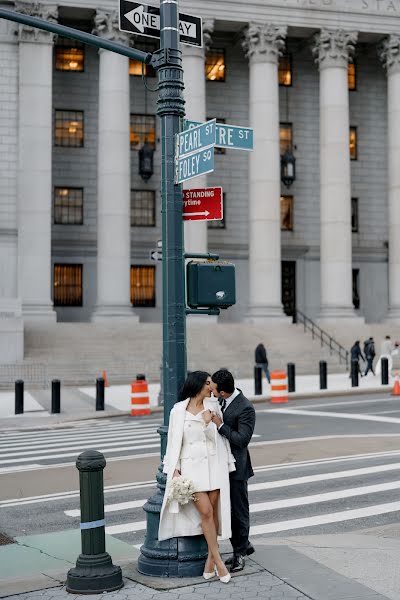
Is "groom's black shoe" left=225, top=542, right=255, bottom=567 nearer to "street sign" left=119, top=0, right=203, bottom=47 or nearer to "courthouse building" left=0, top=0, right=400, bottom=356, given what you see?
"street sign" left=119, top=0, right=203, bottom=47

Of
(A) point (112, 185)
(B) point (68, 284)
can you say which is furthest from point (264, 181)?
(B) point (68, 284)

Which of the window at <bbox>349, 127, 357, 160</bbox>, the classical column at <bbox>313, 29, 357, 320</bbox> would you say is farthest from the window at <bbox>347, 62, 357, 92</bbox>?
the classical column at <bbox>313, 29, 357, 320</bbox>

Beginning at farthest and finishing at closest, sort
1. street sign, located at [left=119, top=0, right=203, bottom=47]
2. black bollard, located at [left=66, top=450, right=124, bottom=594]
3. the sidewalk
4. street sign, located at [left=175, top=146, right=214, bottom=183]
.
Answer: the sidewalk < street sign, located at [left=119, top=0, right=203, bottom=47] < street sign, located at [left=175, top=146, right=214, bottom=183] < black bollard, located at [left=66, top=450, right=124, bottom=594]

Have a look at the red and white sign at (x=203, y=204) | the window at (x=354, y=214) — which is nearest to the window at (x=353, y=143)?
the window at (x=354, y=214)

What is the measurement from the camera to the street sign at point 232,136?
311 inches

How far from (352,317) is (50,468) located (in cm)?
3127

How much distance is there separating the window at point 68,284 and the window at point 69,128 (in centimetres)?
652

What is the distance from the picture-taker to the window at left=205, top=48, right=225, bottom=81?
1861 inches

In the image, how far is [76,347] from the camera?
35969 mm

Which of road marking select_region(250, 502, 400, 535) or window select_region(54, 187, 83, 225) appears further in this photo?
window select_region(54, 187, 83, 225)

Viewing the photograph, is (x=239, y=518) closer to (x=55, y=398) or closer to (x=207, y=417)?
(x=207, y=417)

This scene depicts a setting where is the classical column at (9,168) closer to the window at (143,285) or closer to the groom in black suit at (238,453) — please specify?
the window at (143,285)

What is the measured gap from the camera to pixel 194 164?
7.75 metres

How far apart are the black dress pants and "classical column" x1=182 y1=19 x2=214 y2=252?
110ft
